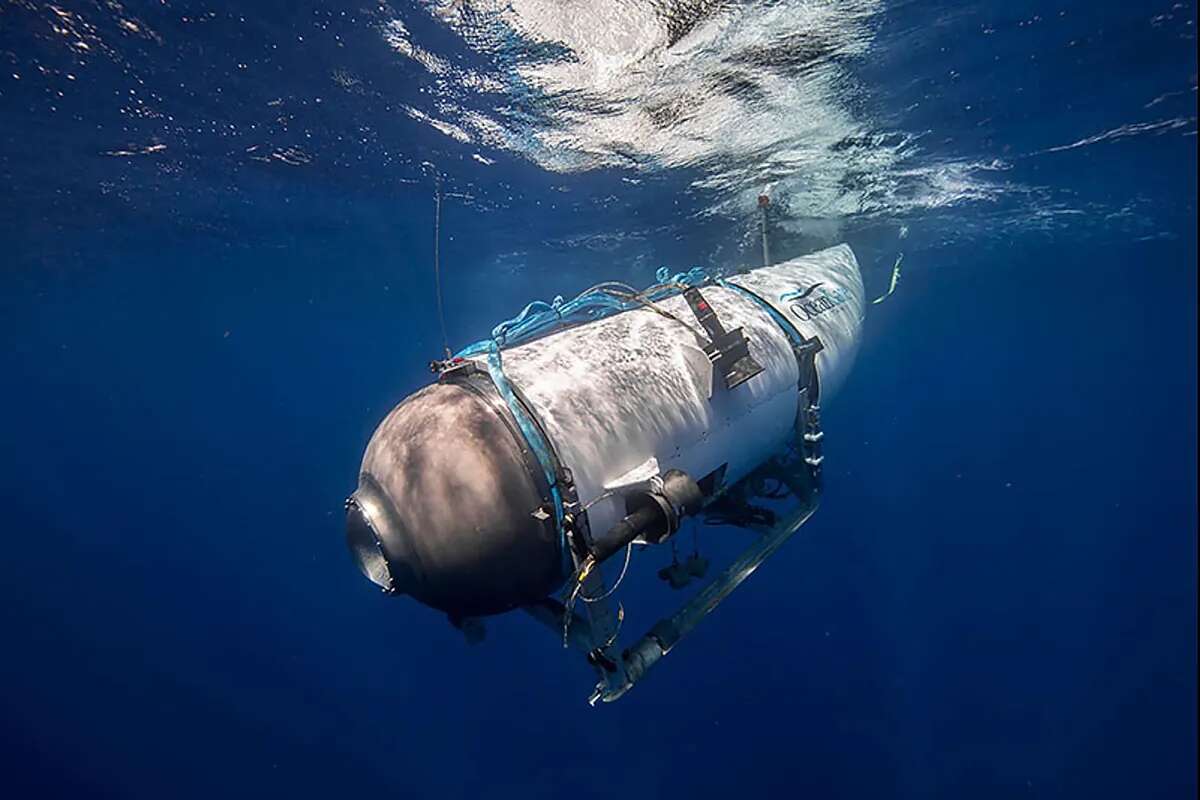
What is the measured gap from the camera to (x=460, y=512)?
3.01 metres

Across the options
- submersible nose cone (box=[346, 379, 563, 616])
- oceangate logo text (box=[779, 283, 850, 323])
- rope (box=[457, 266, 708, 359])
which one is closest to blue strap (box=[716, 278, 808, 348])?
oceangate logo text (box=[779, 283, 850, 323])

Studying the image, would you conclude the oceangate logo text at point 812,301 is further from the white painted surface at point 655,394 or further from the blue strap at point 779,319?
the blue strap at point 779,319

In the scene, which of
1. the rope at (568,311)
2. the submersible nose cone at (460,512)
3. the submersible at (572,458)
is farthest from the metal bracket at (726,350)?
the submersible nose cone at (460,512)

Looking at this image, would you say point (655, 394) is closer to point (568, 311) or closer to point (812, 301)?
point (568, 311)

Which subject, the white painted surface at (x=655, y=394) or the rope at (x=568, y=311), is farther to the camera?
the rope at (x=568, y=311)

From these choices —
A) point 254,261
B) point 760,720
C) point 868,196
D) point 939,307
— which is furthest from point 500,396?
point 939,307

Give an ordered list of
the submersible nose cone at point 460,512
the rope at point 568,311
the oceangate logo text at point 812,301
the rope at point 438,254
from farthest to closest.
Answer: the oceangate logo text at point 812,301
the rope at point 568,311
the rope at point 438,254
the submersible nose cone at point 460,512

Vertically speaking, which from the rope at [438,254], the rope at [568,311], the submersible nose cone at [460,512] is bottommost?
the submersible nose cone at [460,512]

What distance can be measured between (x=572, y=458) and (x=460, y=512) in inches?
27.9

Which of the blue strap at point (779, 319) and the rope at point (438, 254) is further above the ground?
the rope at point (438, 254)

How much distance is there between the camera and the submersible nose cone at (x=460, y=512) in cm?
302

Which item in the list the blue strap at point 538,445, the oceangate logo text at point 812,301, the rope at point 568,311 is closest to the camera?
the blue strap at point 538,445

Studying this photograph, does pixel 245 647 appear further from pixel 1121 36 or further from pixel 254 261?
pixel 1121 36

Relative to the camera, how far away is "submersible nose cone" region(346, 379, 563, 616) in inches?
119
